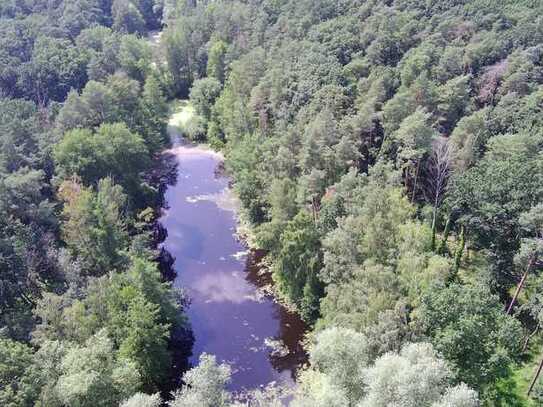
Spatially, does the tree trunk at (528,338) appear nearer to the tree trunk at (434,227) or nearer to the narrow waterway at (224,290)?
the tree trunk at (434,227)

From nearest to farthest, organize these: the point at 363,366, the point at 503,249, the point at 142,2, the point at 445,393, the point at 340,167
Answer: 1. the point at 445,393
2. the point at 363,366
3. the point at 503,249
4. the point at 340,167
5. the point at 142,2

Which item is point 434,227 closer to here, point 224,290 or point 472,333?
point 472,333

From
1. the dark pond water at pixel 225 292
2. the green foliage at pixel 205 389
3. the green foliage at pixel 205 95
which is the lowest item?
the dark pond water at pixel 225 292

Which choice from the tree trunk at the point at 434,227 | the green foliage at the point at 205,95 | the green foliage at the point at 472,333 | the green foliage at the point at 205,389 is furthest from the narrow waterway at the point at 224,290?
the green foliage at the point at 205,95

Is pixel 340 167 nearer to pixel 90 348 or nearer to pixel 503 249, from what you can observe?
pixel 503 249

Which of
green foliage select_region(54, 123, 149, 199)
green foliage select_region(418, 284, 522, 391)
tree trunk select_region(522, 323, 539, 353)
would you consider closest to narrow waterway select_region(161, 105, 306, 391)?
green foliage select_region(54, 123, 149, 199)

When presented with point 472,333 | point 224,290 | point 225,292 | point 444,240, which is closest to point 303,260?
point 225,292

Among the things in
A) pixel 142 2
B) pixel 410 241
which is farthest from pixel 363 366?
pixel 142 2
